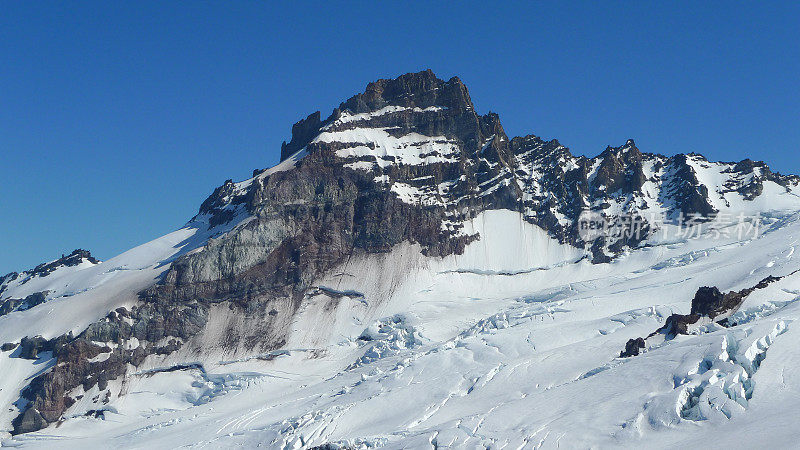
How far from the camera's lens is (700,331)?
84.7 m

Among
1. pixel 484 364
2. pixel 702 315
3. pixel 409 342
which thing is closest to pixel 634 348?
pixel 702 315

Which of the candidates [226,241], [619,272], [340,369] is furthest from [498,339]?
[226,241]

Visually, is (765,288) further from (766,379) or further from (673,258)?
(673,258)

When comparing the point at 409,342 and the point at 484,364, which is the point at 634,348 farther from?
the point at 409,342

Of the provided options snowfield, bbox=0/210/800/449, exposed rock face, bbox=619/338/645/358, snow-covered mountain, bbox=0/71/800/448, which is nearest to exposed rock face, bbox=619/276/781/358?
exposed rock face, bbox=619/338/645/358

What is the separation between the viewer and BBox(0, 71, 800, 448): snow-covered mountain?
229ft

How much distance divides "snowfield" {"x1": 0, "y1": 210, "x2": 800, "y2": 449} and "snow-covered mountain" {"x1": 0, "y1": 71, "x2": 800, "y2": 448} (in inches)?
15.2

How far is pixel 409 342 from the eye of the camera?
156m

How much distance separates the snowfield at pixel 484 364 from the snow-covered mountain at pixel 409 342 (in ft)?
1.27

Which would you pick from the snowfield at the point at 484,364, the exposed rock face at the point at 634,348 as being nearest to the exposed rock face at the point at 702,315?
the exposed rock face at the point at 634,348

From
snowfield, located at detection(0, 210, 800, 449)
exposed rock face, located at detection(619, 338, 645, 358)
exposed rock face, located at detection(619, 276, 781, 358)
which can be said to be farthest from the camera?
exposed rock face, located at detection(619, 276, 781, 358)

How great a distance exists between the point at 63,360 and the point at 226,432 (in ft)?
207

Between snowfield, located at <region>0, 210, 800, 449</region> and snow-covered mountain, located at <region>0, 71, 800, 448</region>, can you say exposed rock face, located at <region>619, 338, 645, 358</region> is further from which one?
snowfield, located at <region>0, 210, 800, 449</region>

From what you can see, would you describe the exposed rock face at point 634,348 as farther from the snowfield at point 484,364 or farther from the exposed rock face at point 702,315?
the snowfield at point 484,364
